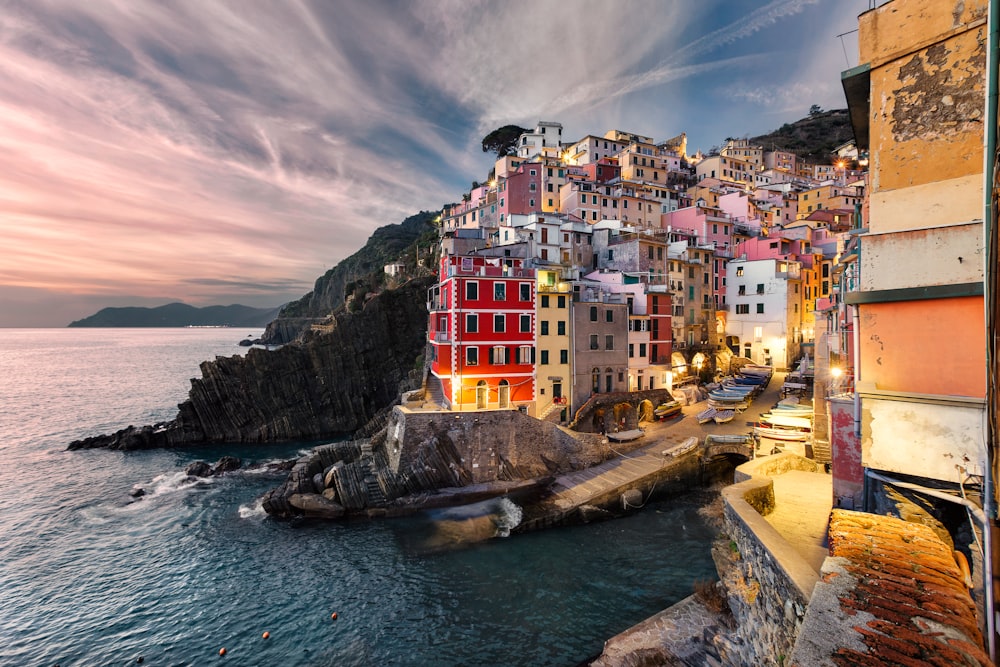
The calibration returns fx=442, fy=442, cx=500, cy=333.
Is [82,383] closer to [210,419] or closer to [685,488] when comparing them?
[210,419]

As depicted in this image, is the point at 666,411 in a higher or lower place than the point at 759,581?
lower

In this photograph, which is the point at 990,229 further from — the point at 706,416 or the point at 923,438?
the point at 706,416

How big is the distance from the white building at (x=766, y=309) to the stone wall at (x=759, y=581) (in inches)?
1751

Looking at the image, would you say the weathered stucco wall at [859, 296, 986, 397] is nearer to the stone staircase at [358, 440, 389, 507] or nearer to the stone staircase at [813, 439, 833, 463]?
the stone staircase at [813, 439, 833, 463]

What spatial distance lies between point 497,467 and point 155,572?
65.6 feet

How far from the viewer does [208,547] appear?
25.9 metres

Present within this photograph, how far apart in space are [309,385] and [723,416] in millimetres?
46270

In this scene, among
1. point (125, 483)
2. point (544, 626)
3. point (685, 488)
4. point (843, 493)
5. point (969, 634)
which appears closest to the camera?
point (969, 634)

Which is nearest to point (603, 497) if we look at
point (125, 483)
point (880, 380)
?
point (880, 380)

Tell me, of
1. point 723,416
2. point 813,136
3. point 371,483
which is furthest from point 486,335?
point 813,136

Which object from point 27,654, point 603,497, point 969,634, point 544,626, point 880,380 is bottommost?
point 27,654

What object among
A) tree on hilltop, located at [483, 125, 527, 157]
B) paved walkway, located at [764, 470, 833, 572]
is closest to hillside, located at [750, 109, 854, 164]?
tree on hilltop, located at [483, 125, 527, 157]

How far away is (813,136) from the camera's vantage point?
5295 inches

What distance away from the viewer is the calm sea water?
17812 mm
